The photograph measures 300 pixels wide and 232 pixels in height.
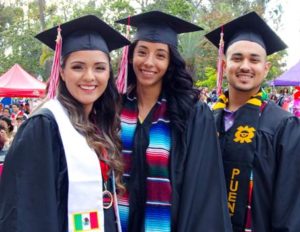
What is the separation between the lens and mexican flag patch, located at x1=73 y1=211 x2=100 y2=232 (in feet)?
7.66

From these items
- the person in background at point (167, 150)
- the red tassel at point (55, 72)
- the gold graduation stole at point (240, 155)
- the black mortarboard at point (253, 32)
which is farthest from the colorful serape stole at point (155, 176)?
the black mortarboard at point (253, 32)

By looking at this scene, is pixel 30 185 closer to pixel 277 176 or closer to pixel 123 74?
pixel 123 74

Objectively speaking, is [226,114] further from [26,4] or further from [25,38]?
[26,4]

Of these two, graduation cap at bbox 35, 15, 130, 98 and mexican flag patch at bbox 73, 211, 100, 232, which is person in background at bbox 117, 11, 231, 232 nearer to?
graduation cap at bbox 35, 15, 130, 98

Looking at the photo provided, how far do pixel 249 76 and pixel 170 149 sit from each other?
68cm

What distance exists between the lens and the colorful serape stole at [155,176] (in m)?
2.62

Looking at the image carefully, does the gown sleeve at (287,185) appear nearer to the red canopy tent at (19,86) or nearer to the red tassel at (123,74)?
the red tassel at (123,74)

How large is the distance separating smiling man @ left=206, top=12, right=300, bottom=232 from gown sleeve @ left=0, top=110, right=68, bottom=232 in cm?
112

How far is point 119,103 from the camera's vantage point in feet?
9.25

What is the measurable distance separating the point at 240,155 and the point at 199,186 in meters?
0.33

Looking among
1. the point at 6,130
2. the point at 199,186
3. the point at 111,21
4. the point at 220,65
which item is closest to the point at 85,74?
the point at 199,186

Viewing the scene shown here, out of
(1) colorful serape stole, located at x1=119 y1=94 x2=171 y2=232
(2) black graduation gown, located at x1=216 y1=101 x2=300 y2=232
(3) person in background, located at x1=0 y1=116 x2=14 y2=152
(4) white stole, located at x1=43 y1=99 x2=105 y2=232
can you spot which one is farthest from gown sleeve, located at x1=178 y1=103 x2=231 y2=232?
(3) person in background, located at x1=0 y1=116 x2=14 y2=152

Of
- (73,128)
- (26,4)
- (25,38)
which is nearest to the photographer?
(73,128)

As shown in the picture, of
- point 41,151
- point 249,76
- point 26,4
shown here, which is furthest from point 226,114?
point 26,4
